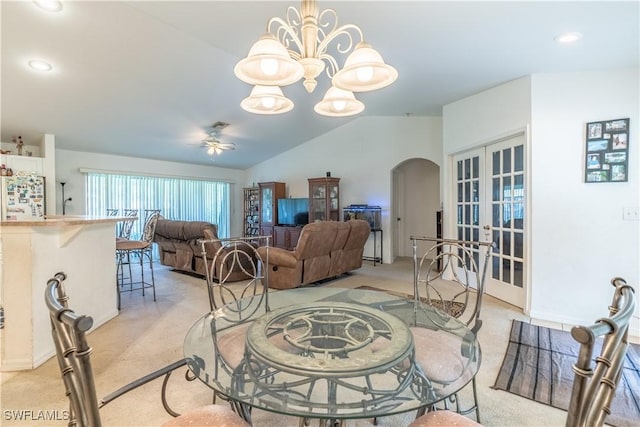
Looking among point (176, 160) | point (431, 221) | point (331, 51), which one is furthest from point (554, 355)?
point (176, 160)

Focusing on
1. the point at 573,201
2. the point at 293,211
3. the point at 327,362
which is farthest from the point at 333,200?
the point at 327,362

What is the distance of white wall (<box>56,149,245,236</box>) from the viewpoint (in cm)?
570

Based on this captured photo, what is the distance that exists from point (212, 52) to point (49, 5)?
4.54ft

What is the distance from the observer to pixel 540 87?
127 inches

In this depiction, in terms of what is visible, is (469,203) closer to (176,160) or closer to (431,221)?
(431,221)

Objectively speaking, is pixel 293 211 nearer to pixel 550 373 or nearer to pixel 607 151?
pixel 607 151

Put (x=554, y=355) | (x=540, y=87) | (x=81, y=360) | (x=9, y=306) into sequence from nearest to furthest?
(x=81, y=360), (x=9, y=306), (x=554, y=355), (x=540, y=87)

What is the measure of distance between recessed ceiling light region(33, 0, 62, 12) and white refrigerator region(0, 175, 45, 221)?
117 inches

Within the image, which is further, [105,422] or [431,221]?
[431,221]

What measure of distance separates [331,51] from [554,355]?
3.50m

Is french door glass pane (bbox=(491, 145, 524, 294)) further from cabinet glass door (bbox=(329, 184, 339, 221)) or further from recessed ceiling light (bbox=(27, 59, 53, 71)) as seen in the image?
recessed ceiling light (bbox=(27, 59, 53, 71))

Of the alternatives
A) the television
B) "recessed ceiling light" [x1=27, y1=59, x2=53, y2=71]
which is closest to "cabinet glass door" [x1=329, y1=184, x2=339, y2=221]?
the television

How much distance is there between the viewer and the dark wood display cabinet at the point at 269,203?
7.73 m

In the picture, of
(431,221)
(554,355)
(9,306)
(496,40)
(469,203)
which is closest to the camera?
(9,306)
